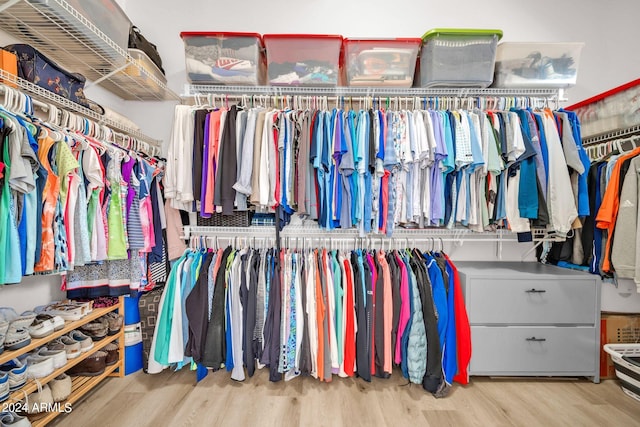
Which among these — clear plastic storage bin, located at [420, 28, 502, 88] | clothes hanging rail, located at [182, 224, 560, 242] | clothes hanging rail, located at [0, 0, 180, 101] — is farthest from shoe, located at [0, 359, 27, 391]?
clear plastic storage bin, located at [420, 28, 502, 88]

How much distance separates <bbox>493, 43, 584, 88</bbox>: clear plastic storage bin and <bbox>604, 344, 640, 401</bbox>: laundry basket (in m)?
1.89

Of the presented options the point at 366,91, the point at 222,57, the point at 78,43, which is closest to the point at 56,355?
the point at 78,43

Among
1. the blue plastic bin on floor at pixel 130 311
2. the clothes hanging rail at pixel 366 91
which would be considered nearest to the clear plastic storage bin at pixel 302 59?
the clothes hanging rail at pixel 366 91

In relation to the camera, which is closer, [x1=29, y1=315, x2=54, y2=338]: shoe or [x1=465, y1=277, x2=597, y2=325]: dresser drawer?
[x1=29, y1=315, x2=54, y2=338]: shoe

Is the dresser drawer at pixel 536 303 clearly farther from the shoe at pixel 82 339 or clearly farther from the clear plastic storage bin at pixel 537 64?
the shoe at pixel 82 339

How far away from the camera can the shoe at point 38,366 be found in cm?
138

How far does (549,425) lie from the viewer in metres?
1.57

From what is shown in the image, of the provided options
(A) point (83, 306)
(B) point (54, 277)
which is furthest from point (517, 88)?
(B) point (54, 277)

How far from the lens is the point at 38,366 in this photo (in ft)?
4.58

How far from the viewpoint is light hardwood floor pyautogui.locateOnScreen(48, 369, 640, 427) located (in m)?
1.59

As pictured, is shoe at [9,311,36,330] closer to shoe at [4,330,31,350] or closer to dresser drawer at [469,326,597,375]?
shoe at [4,330,31,350]

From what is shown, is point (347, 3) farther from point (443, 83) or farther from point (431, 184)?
point (431, 184)

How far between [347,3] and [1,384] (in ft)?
10.7

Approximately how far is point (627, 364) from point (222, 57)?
3.37 meters
